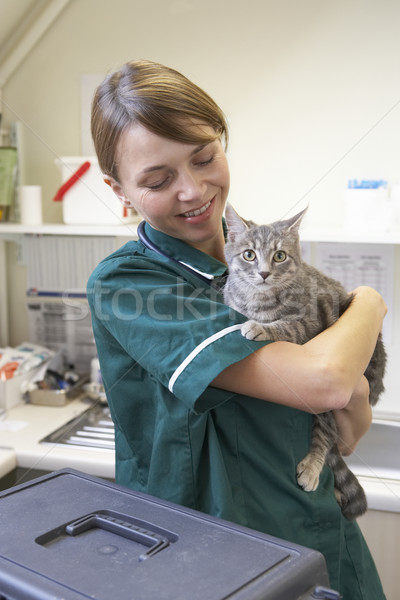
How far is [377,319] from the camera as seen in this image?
3.43 ft

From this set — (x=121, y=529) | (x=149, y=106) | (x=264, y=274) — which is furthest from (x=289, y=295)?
Result: (x=121, y=529)

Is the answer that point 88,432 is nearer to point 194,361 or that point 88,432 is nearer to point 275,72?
point 194,361

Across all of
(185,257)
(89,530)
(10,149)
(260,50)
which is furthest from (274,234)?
(10,149)

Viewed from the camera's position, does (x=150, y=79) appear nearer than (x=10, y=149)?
Yes

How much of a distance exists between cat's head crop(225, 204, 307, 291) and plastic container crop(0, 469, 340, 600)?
0.57 metres

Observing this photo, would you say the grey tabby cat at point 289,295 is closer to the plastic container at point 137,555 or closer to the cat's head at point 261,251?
the cat's head at point 261,251

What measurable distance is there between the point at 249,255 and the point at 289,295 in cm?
11

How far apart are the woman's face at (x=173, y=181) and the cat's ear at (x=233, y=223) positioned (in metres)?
0.17

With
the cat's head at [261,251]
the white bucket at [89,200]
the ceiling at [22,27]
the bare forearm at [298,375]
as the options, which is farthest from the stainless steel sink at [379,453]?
the ceiling at [22,27]

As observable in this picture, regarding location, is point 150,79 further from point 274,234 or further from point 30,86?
point 30,86

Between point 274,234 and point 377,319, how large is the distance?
298mm

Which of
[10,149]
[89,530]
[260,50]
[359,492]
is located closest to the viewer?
[89,530]

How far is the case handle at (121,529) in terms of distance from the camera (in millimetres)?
598

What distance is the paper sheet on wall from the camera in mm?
2000
